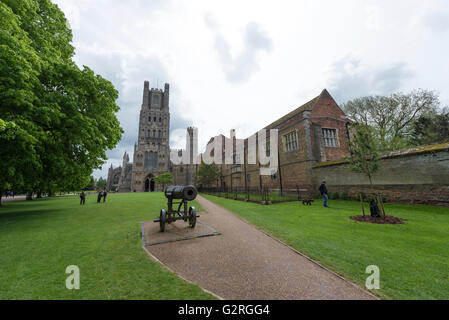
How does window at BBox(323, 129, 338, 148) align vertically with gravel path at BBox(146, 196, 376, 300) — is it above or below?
above

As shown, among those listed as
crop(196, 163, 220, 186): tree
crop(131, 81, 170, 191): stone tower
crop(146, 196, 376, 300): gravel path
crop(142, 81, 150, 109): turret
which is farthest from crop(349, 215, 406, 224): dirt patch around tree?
crop(142, 81, 150, 109): turret

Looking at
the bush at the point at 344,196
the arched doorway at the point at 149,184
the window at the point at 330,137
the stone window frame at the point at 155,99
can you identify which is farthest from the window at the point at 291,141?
the stone window frame at the point at 155,99

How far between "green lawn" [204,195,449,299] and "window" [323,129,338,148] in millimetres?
12422

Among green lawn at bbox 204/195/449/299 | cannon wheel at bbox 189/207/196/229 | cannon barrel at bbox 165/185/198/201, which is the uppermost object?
→ cannon barrel at bbox 165/185/198/201

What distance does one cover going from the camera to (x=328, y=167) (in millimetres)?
15289

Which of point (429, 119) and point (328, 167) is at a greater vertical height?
point (429, 119)

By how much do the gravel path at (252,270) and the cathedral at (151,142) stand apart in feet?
198

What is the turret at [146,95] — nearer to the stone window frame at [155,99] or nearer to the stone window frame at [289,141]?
the stone window frame at [155,99]

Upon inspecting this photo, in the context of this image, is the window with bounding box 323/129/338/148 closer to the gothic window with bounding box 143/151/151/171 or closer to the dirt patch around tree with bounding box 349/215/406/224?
the dirt patch around tree with bounding box 349/215/406/224

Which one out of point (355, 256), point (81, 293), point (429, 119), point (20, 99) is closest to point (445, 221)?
point (355, 256)

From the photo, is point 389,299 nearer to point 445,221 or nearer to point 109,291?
point 109,291

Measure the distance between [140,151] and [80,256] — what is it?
6268 centimetres

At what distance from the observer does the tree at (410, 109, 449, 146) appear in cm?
1816

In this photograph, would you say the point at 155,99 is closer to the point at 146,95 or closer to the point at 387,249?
the point at 146,95
